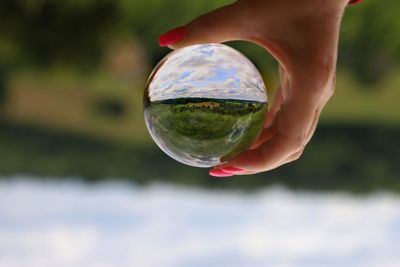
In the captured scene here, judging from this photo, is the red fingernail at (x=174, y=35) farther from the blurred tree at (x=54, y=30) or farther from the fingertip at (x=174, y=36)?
the blurred tree at (x=54, y=30)

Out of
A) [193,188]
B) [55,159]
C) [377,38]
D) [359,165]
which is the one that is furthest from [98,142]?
[377,38]

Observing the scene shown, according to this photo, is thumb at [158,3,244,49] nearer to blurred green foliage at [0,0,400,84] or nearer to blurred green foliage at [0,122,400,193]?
blurred green foliage at [0,0,400,84]

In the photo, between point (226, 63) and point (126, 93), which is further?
point (126, 93)

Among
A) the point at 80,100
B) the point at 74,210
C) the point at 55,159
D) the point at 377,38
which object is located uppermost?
the point at 377,38


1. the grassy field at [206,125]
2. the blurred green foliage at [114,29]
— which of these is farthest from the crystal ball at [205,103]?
the blurred green foliage at [114,29]

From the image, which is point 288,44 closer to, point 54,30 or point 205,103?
point 205,103

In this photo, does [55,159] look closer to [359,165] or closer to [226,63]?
[359,165]

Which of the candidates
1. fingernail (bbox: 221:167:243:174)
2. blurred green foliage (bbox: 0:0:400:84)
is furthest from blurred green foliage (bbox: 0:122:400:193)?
fingernail (bbox: 221:167:243:174)
